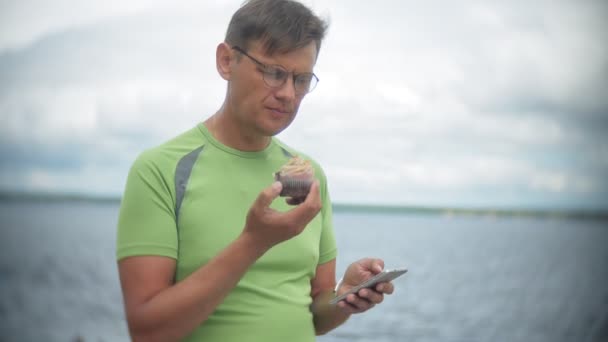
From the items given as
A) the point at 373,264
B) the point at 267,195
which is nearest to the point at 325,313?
the point at 373,264

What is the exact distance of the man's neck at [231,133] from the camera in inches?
103

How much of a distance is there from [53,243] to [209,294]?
234 feet

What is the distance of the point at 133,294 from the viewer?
228 centimetres

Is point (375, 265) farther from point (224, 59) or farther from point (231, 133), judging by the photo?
point (224, 59)

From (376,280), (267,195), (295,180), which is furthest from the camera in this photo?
(376,280)

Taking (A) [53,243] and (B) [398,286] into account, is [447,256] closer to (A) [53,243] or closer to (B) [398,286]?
(B) [398,286]

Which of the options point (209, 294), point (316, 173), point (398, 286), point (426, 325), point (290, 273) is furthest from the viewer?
point (398, 286)

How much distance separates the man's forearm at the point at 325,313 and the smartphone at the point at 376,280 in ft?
0.21

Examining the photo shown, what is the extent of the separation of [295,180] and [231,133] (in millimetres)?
371

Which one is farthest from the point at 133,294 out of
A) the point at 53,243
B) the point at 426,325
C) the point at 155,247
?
the point at 53,243

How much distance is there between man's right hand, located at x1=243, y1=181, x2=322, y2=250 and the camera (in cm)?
221

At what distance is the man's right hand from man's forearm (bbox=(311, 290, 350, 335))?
0.55 m

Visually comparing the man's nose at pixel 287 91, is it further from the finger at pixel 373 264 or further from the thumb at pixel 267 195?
the finger at pixel 373 264

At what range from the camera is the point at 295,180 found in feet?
7.94
